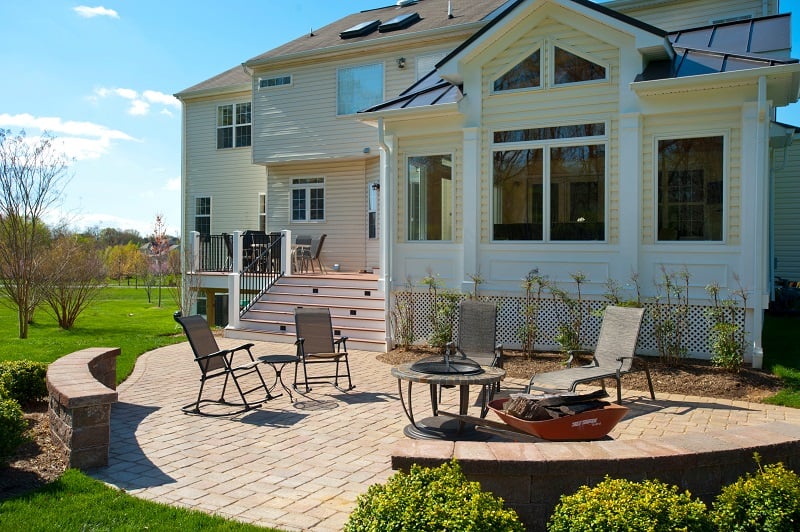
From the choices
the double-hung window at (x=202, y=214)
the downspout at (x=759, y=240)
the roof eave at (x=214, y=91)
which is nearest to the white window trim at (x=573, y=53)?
the downspout at (x=759, y=240)

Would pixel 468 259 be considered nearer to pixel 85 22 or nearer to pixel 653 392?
pixel 653 392

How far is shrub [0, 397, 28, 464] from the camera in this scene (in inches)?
179

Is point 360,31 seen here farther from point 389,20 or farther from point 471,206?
Answer: point 471,206

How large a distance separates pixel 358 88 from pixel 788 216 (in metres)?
13.1

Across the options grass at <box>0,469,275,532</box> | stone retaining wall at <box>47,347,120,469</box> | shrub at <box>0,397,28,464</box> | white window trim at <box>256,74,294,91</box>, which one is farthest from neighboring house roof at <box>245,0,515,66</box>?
grass at <box>0,469,275,532</box>

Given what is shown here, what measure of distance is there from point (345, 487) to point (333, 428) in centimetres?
170

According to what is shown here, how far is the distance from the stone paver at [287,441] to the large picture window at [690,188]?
2888 mm

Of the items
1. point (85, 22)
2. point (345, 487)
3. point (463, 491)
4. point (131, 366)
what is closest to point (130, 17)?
point (85, 22)

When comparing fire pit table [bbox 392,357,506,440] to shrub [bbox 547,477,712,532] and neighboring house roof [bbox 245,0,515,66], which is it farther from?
neighboring house roof [bbox 245,0,515,66]

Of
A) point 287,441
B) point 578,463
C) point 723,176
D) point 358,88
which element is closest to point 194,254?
point 358,88

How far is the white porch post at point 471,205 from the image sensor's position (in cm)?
1071

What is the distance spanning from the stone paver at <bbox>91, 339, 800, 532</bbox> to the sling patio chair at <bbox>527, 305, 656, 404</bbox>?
0.51m

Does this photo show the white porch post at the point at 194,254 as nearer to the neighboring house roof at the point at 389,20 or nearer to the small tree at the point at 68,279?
the small tree at the point at 68,279

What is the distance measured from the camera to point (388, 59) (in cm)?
1642
